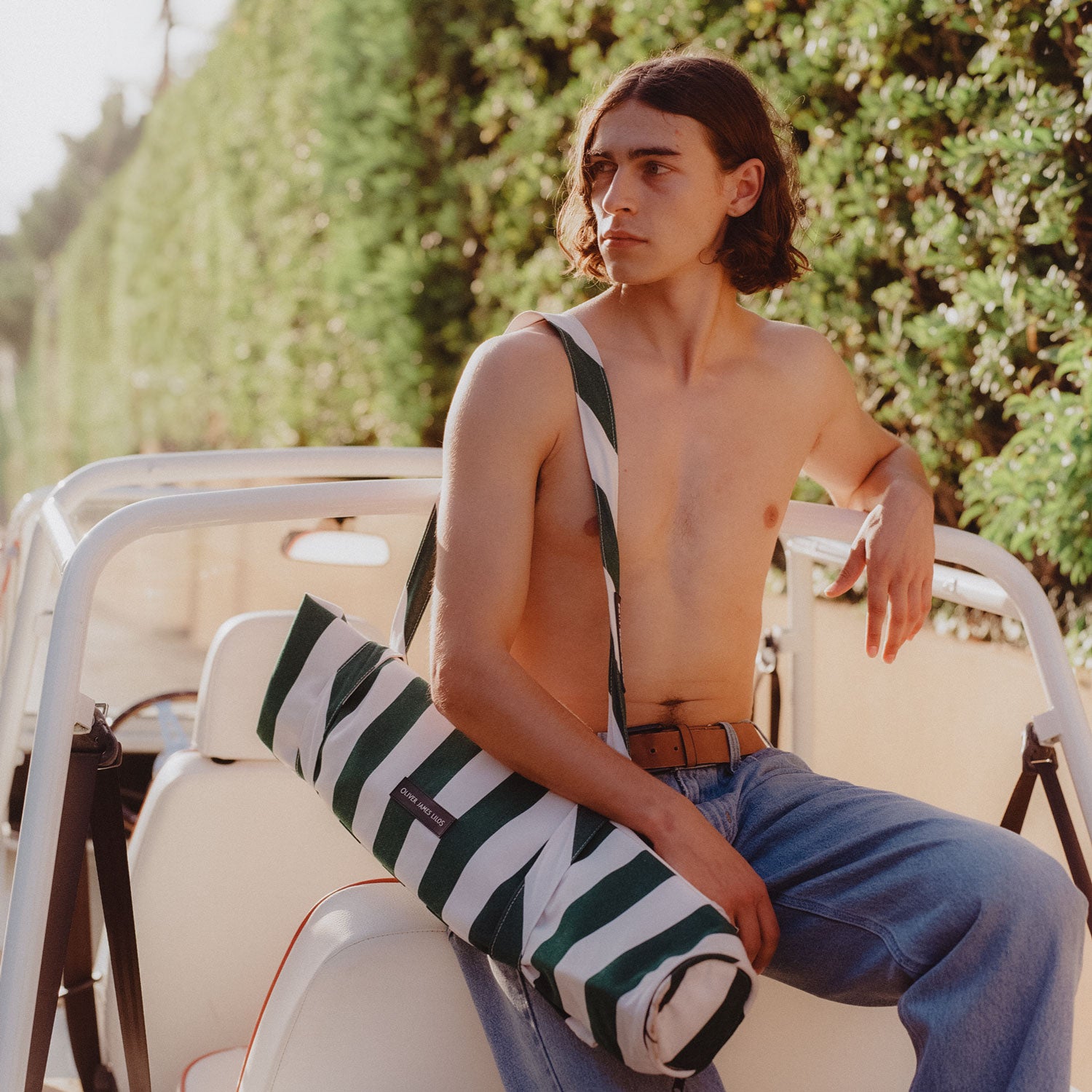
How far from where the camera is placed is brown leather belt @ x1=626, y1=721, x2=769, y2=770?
1.63m

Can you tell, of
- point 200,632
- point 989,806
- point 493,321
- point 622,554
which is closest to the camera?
point 622,554

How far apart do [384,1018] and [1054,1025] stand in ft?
2.33

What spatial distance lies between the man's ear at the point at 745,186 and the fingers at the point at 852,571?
513 millimetres

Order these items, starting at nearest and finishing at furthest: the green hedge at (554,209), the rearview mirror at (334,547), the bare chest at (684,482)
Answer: the bare chest at (684,482) < the rearview mirror at (334,547) < the green hedge at (554,209)

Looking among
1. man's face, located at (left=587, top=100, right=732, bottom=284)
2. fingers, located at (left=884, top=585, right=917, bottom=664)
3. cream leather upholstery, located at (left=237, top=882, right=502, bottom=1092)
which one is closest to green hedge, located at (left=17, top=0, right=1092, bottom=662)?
fingers, located at (left=884, top=585, right=917, bottom=664)

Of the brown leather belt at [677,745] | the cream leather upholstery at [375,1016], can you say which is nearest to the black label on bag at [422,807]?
the cream leather upholstery at [375,1016]

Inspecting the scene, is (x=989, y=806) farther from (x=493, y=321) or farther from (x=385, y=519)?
(x=493, y=321)

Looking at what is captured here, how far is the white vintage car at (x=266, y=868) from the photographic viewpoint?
1.47 metres

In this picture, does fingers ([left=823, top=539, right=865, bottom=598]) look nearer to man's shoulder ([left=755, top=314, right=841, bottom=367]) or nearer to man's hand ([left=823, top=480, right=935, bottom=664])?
man's hand ([left=823, top=480, right=935, bottom=664])

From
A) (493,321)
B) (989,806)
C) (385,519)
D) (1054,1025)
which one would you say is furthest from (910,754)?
(493,321)

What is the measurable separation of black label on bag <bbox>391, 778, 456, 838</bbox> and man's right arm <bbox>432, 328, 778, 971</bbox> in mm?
86

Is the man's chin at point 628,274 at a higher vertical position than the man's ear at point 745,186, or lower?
lower

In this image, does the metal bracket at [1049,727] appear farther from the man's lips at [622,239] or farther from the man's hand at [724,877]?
the man's lips at [622,239]

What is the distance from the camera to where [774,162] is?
191 centimetres
